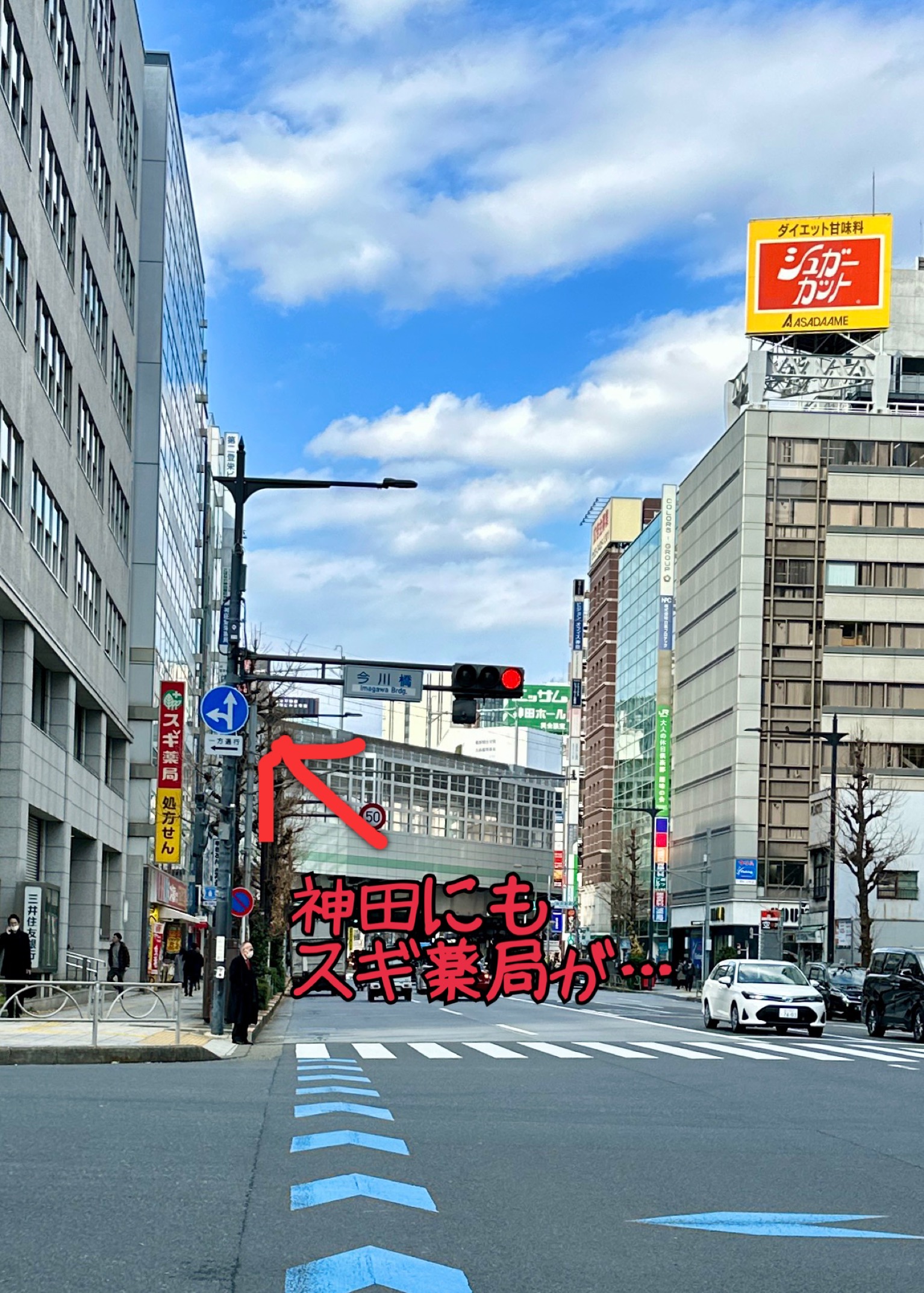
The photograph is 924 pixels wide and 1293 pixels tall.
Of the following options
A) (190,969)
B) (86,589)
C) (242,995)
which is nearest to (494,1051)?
(242,995)

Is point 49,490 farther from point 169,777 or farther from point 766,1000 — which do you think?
point 766,1000

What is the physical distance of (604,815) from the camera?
144m

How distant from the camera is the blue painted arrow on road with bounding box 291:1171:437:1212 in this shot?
9.34 metres

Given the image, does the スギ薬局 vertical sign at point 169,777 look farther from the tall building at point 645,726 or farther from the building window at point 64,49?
the tall building at point 645,726

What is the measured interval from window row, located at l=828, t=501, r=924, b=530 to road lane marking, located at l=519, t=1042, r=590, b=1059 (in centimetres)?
7045

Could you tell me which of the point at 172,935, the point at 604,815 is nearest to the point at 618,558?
the point at 604,815

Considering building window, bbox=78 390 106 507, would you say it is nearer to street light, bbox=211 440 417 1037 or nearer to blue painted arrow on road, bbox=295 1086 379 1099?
street light, bbox=211 440 417 1037

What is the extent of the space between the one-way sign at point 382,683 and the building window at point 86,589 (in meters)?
17.1

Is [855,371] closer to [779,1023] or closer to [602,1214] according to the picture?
[779,1023]

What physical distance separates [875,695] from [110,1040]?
7540 centimetres

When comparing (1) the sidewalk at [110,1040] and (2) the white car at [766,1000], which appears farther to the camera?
(2) the white car at [766,1000]

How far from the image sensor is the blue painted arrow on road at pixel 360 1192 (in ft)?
30.7

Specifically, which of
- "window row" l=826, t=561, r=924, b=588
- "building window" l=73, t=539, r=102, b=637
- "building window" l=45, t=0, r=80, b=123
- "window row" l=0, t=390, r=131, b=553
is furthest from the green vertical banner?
"building window" l=45, t=0, r=80, b=123

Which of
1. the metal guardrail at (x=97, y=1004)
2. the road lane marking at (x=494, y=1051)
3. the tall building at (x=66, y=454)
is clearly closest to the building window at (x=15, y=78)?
the tall building at (x=66, y=454)
